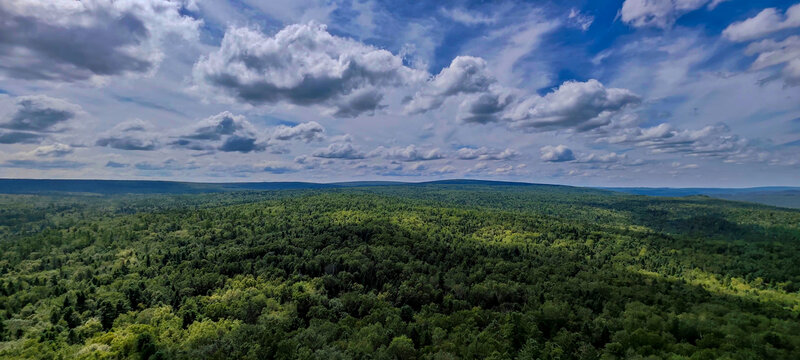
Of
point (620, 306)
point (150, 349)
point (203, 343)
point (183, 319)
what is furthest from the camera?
point (620, 306)

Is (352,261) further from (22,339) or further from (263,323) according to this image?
(22,339)

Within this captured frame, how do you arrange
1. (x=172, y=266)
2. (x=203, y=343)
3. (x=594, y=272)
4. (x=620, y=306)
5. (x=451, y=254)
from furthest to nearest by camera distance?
(x=451, y=254), (x=594, y=272), (x=172, y=266), (x=620, y=306), (x=203, y=343)

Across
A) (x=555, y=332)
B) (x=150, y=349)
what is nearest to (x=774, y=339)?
(x=555, y=332)

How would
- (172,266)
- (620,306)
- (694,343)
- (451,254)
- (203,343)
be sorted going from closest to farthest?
(203,343), (694,343), (620,306), (172,266), (451,254)

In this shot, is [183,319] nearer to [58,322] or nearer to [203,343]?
[203,343]

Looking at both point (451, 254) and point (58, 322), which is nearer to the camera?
point (58, 322)

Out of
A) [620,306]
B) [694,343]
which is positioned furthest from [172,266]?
[694,343]

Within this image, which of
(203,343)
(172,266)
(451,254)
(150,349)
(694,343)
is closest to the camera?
(150,349)

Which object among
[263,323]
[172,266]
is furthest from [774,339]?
[172,266]

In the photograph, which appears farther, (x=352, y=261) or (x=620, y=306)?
(x=352, y=261)
